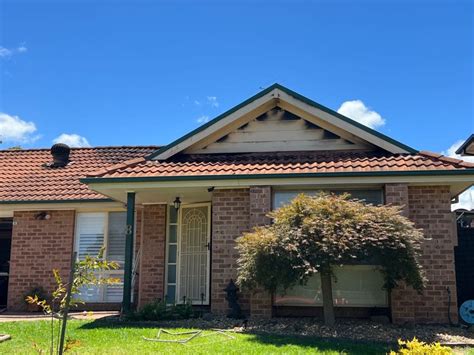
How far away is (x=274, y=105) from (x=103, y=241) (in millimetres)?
5660

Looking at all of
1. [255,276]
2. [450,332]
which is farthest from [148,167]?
[450,332]

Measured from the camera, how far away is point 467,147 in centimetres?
1245

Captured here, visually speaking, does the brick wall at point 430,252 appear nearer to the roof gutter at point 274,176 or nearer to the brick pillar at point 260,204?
the roof gutter at point 274,176

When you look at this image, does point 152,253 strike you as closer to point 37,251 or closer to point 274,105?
point 37,251

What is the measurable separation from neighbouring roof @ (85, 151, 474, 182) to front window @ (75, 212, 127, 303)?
8.46 ft

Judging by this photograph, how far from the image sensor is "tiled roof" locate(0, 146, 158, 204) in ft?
46.0

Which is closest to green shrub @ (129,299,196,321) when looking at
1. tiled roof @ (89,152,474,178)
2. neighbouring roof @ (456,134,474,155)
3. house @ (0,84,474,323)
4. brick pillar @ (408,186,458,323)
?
house @ (0,84,474,323)

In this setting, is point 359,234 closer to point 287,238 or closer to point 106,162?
point 287,238

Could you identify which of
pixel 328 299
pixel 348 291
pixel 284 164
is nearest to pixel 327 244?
pixel 328 299

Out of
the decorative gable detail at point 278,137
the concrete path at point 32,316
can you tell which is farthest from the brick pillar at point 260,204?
the concrete path at point 32,316

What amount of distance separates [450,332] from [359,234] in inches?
101

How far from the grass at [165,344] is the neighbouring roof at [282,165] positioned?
330 centimetres

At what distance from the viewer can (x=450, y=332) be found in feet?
30.9

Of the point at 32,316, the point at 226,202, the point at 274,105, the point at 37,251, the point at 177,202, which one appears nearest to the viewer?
the point at 226,202
